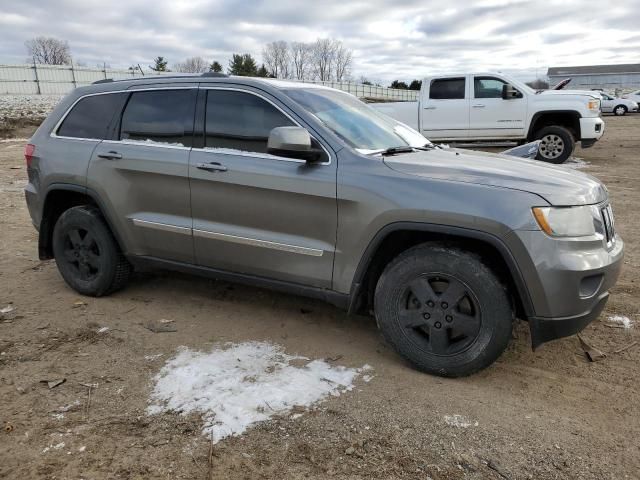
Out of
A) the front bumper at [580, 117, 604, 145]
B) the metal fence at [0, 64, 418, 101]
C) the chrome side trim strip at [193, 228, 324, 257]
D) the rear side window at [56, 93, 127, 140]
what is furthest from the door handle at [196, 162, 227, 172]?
the metal fence at [0, 64, 418, 101]

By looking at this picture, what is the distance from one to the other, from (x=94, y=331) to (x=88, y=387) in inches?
35.0

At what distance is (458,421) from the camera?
281cm

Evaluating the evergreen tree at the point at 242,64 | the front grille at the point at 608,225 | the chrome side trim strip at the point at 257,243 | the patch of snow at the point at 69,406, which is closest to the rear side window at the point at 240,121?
the chrome side trim strip at the point at 257,243

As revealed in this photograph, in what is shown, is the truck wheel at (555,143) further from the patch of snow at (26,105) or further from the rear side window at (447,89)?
the patch of snow at (26,105)

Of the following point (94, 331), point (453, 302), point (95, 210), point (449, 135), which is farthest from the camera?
point (449, 135)

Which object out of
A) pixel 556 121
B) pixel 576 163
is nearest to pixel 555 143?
pixel 556 121

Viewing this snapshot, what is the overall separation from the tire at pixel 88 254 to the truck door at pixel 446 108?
9.36m

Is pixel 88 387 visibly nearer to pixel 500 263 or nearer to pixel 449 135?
pixel 500 263

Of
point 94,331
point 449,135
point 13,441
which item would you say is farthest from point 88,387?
point 449,135

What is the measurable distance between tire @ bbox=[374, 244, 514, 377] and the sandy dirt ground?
166 mm

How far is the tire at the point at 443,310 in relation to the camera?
9.85 feet

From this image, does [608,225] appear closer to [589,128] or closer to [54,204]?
[54,204]

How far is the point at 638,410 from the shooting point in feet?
9.60

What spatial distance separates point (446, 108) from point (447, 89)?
46cm
